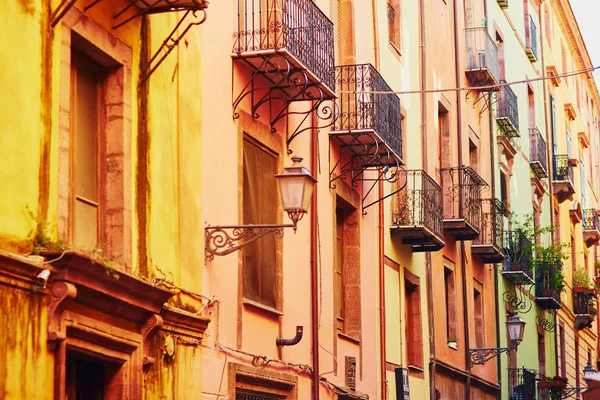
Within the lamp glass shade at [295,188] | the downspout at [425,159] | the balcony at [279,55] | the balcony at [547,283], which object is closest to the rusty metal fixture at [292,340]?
the balcony at [279,55]

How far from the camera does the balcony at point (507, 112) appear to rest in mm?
34156

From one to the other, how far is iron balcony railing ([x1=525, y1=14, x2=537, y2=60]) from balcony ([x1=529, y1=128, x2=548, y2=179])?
235cm

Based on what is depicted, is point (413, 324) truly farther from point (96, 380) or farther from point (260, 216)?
point (96, 380)

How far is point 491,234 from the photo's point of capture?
3066 centimetres

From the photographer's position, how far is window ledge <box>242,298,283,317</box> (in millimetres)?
16312

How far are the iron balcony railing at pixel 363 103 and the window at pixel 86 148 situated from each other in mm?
7344

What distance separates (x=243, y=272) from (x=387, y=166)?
19.5 feet

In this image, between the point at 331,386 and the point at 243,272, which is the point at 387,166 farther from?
the point at 243,272

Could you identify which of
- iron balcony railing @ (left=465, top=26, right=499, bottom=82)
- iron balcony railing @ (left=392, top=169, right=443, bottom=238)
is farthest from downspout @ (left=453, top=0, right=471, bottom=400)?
iron balcony railing @ (left=392, top=169, right=443, bottom=238)

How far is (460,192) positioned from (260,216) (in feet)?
37.4

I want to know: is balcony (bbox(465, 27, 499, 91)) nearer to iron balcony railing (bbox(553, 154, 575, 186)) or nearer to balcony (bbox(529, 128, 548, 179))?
balcony (bbox(529, 128, 548, 179))

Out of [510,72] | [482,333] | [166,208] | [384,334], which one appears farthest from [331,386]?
[510,72]

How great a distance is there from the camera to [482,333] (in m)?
30.6

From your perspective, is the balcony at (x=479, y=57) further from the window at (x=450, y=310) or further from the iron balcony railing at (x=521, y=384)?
the iron balcony railing at (x=521, y=384)
